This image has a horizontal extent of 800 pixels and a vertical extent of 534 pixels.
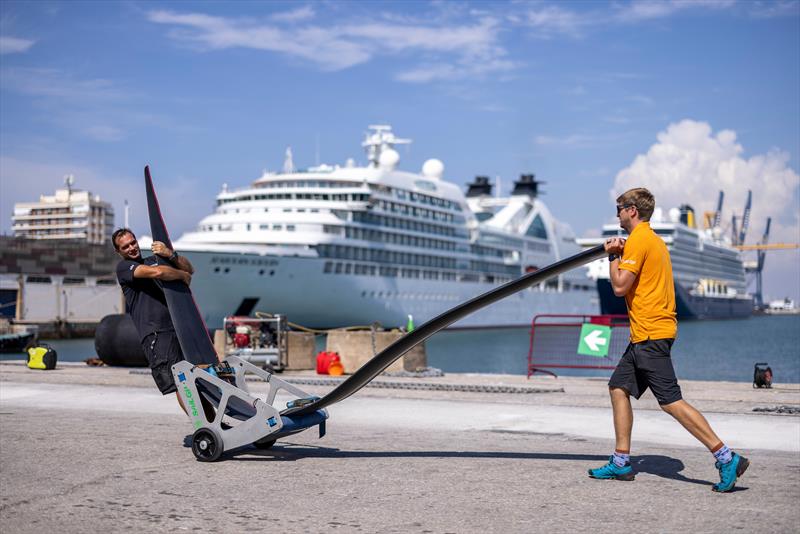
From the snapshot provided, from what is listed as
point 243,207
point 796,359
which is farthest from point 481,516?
point 243,207

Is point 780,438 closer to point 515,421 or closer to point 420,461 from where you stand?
point 515,421

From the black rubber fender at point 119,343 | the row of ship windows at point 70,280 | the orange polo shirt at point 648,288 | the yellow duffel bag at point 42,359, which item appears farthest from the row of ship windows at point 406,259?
the orange polo shirt at point 648,288

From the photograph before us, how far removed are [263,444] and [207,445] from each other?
1.81ft

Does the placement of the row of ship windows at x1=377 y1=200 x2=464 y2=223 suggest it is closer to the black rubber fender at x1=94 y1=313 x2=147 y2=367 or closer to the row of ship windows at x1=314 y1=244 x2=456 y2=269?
the row of ship windows at x1=314 y1=244 x2=456 y2=269

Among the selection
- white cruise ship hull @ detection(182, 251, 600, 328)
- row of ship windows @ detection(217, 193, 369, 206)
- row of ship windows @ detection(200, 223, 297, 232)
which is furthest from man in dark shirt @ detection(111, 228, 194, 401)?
row of ship windows @ detection(217, 193, 369, 206)

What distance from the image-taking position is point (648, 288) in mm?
4973

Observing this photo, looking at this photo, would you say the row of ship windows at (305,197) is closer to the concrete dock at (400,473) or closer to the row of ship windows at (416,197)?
the row of ship windows at (416,197)

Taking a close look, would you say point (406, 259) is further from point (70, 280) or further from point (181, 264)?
point (181, 264)

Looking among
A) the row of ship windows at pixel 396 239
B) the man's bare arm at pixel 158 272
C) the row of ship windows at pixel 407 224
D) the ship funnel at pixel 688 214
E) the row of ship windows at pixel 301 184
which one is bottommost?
the man's bare arm at pixel 158 272

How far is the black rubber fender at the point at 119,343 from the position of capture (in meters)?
14.6

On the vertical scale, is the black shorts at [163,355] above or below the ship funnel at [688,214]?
below

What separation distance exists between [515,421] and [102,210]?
179850 millimetres

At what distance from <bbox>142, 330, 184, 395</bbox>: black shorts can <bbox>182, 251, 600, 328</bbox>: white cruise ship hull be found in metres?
39.4

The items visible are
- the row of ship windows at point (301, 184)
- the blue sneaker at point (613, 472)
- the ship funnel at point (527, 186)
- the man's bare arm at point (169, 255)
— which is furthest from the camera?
the ship funnel at point (527, 186)
